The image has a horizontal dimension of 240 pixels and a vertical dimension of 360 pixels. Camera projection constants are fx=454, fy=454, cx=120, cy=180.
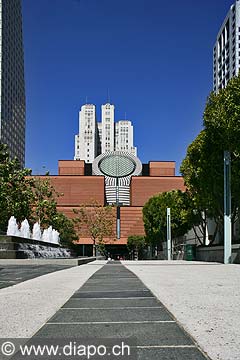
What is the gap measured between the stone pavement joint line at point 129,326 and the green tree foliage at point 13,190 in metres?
31.0

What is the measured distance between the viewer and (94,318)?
548cm

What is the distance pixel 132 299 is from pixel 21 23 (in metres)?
189

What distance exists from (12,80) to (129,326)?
165410mm

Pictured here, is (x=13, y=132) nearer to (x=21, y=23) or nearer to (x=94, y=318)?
(x=21, y=23)

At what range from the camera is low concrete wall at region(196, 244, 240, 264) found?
28000 millimetres

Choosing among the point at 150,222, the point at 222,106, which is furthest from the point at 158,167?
the point at 222,106

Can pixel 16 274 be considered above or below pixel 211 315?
below

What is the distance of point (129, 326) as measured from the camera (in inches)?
193

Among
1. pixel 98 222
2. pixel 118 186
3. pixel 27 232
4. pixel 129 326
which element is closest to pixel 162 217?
pixel 98 222

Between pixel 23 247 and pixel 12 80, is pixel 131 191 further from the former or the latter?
pixel 23 247

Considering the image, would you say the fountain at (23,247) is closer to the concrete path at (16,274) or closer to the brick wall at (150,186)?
the concrete path at (16,274)

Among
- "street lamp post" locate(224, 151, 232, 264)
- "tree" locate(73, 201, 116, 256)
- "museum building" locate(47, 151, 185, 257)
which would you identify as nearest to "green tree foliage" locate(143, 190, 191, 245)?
"tree" locate(73, 201, 116, 256)

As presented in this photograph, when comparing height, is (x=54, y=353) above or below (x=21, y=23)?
below

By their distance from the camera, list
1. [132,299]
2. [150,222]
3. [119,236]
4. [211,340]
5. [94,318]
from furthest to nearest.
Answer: [119,236] < [150,222] < [132,299] < [94,318] < [211,340]
